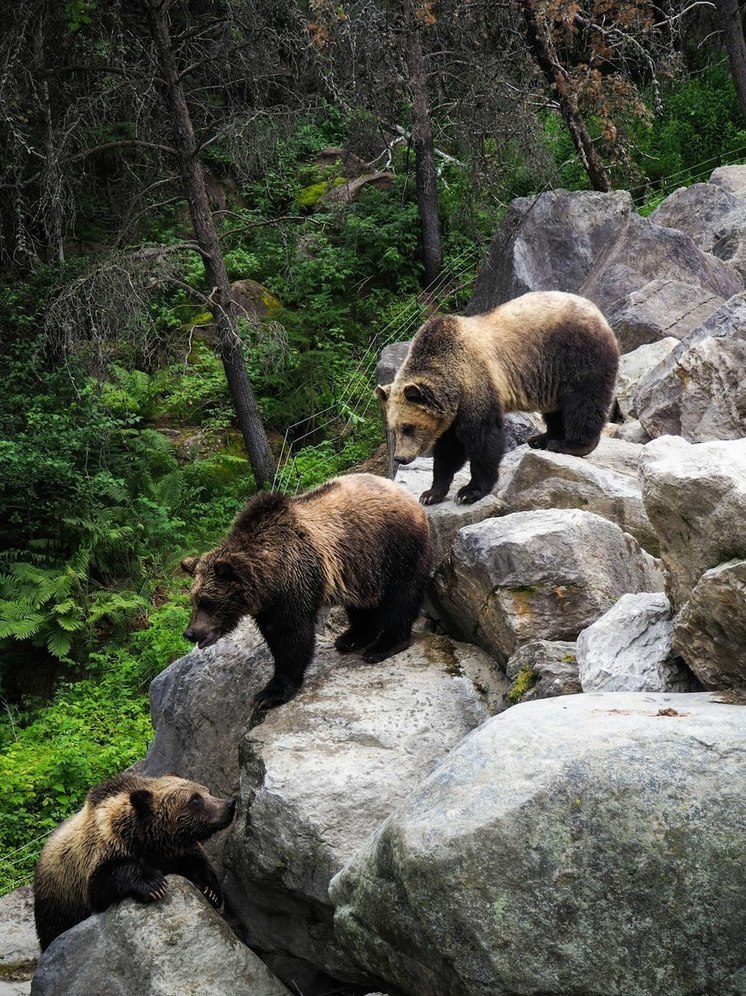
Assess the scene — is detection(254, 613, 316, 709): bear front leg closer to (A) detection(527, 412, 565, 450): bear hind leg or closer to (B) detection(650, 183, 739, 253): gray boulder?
(A) detection(527, 412, 565, 450): bear hind leg

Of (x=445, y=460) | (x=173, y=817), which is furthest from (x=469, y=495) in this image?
(x=173, y=817)

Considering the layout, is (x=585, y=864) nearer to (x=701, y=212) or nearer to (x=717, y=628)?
(x=717, y=628)

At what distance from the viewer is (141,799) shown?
6855 millimetres

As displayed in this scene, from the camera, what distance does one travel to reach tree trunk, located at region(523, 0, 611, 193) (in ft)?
52.5

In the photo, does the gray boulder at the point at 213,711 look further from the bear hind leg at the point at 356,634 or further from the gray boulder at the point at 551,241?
the gray boulder at the point at 551,241

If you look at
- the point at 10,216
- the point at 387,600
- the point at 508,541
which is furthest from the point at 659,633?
the point at 10,216

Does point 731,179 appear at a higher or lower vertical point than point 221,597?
higher

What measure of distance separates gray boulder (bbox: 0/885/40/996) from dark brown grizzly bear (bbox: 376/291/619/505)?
469cm

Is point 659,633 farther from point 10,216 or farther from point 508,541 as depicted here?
point 10,216

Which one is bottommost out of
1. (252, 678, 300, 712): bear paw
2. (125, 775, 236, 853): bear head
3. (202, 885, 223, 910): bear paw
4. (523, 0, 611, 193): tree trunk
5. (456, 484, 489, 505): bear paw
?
(202, 885, 223, 910): bear paw

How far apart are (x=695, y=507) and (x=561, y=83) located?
12520 mm

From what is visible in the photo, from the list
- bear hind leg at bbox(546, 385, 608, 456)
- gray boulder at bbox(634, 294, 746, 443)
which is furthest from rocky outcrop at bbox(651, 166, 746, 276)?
bear hind leg at bbox(546, 385, 608, 456)

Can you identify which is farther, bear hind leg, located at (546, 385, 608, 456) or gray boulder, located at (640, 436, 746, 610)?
Answer: bear hind leg, located at (546, 385, 608, 456)

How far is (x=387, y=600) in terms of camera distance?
24.4 ft
